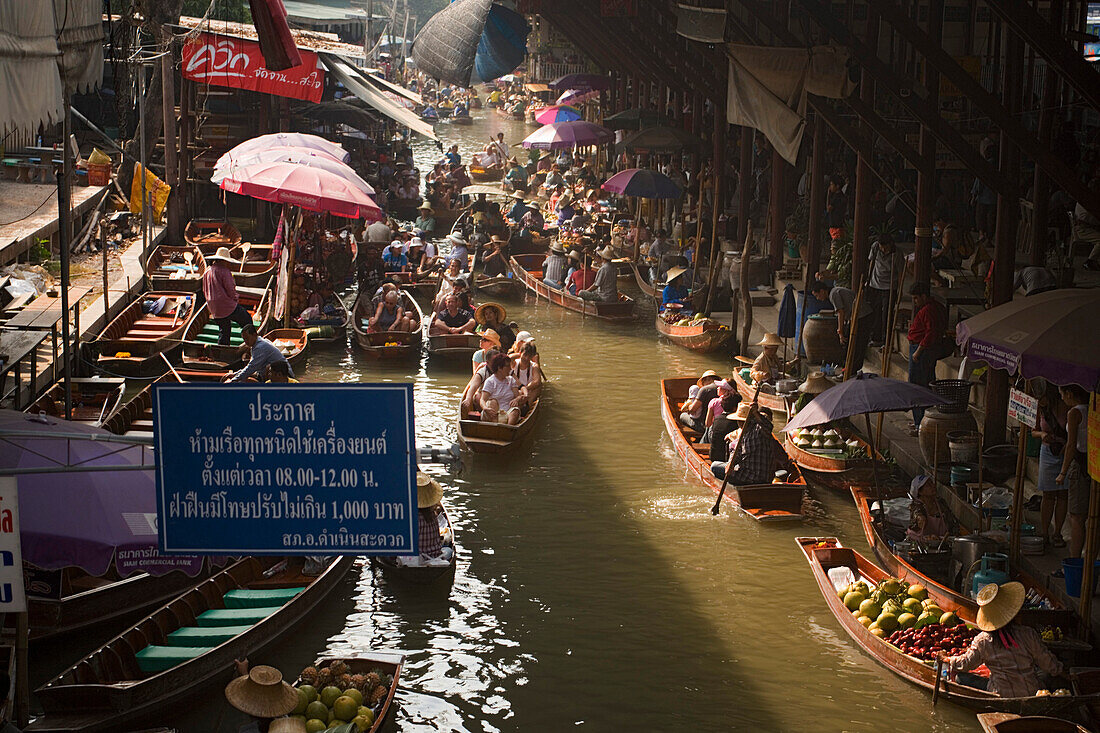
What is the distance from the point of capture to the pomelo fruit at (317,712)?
7.85 meters

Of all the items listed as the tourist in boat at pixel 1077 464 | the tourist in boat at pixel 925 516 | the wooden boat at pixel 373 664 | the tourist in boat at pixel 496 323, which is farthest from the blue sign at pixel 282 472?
the tourist in boat at pixel 496 323

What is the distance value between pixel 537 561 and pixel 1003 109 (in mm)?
6131

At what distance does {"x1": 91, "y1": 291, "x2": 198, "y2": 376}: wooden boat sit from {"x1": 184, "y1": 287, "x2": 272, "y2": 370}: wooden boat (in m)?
0.19

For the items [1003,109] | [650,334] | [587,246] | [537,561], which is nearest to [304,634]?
[537,561]

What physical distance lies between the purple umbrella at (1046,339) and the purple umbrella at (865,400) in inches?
52.7

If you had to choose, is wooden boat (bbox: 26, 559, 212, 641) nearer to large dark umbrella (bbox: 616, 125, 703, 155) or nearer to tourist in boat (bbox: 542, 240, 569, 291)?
tourist in boat (bbox: 542, 240, 569, 291)

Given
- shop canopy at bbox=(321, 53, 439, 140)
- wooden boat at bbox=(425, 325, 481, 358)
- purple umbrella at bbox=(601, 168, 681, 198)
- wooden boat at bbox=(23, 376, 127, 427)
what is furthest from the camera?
shop canopy at bbox=(321, 53, 439, 140)

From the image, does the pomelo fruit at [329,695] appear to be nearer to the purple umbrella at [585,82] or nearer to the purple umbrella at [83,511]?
the purple umbrella at [83,511]

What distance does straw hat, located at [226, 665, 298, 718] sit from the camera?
7.44 m

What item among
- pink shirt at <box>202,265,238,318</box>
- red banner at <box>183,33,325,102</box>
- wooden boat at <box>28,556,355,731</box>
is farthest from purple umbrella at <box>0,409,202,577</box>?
red banner at <box>183,33,325,102</box>

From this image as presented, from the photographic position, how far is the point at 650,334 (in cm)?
2217

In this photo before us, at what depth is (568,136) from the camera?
Answer: 3097 centimetres

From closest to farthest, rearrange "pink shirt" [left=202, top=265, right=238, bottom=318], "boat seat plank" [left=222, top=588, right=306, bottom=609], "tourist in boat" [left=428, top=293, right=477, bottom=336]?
"boat seat plank" [left=222, top=588, right=306, bottom=609]
"pink shirt" [left=202, top=265, right=238, bottom=318]
"tourist in boat" [left=428, top=293, right=477, bottom=336]

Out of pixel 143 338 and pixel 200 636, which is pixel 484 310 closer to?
pixel 143 338
